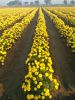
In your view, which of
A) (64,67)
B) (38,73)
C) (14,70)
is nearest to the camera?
(38,73)

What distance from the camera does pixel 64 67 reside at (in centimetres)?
1191

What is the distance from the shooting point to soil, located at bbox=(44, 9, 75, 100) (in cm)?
917

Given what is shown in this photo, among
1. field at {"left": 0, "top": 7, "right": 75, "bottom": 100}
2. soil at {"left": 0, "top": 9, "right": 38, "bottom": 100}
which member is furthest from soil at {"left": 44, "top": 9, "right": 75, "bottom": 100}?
soil at {"left": 0, "top": 9, "right": 38, "bottom": 100}

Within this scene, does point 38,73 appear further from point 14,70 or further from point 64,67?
point 64,67

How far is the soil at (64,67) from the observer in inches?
361

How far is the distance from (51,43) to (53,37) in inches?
91.4

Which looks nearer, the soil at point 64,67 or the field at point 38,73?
the field at point 38,73

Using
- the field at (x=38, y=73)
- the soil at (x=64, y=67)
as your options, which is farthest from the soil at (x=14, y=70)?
the soil at (x=64, y=67)

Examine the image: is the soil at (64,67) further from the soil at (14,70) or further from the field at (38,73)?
the soil at (14,70)

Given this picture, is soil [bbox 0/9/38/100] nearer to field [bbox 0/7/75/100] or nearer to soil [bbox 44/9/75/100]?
field [bbox 0/7/75/100]

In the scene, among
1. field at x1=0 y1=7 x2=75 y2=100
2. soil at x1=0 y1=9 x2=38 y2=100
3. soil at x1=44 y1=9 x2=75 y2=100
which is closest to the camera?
field at x1=0 y1=7 x2=75 y2=100

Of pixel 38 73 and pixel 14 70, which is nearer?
pixel 38 73

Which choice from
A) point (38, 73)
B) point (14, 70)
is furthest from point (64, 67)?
point (38, 73)

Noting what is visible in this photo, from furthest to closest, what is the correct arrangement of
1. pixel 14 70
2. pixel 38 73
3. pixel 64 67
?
pixel 64 67, pixel 14 70, pixel 38 73
